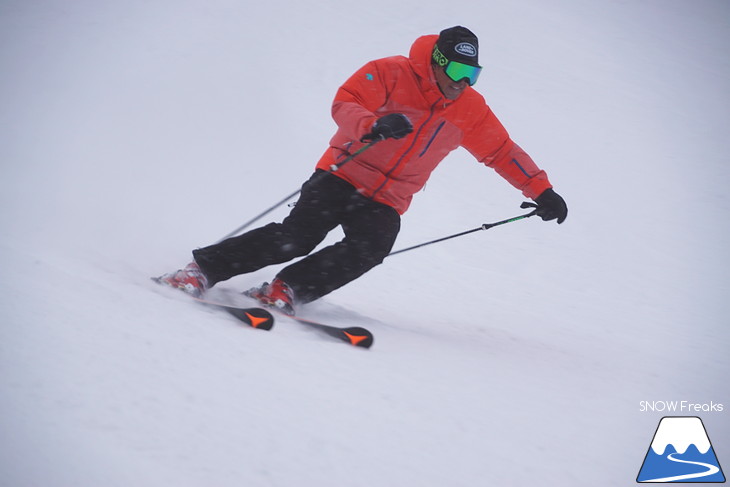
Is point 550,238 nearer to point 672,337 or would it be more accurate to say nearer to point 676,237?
point 676,237

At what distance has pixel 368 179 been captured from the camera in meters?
3.20

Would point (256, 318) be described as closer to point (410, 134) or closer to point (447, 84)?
point (410, 134)

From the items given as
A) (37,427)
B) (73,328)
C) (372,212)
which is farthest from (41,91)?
(37,427)

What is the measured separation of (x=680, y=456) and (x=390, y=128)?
174cm

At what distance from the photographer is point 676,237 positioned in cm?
654

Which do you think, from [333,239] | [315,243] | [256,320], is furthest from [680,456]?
[333,239]

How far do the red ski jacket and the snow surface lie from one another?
31.0 inches

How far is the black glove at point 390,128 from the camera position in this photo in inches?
106

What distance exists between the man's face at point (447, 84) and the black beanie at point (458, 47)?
9 cm

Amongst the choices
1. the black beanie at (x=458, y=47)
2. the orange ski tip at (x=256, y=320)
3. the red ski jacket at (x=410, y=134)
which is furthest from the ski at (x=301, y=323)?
the black beanie at (x=458, y=47)

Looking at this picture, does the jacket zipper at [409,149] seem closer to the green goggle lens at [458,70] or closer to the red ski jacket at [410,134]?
the red ski jacket at [410,134]

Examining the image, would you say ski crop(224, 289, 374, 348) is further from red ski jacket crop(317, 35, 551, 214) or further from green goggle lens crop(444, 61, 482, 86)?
green goggle lens crop(444, 61, 482, 86)

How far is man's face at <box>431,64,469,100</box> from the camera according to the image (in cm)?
298

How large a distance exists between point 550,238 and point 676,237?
1.58 metres
